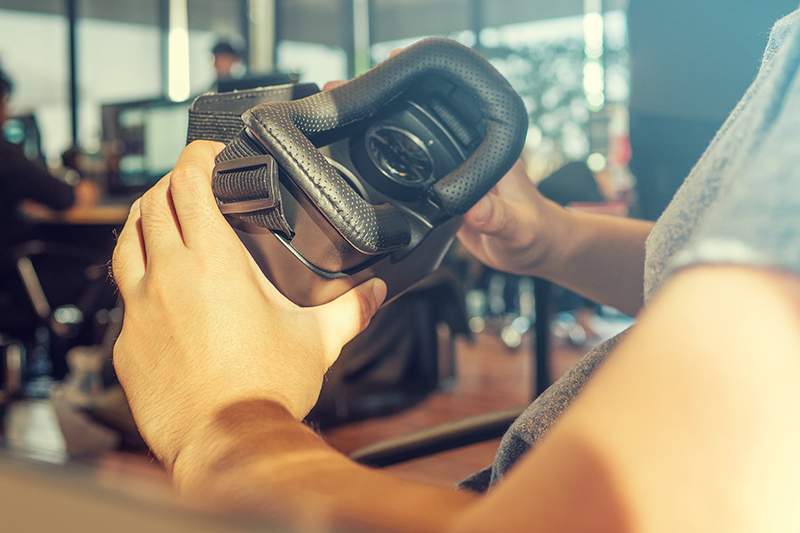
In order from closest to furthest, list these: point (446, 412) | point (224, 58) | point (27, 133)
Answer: point (446, 412)
point (27, 133)
point (224, 58)

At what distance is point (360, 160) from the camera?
0.42m

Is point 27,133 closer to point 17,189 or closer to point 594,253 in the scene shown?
point 17,189

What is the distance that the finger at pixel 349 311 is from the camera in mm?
395

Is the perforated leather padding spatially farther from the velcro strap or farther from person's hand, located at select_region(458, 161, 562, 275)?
person's hand, located at select_region(458, 161, 562, 275)

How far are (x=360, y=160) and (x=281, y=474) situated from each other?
24 centimetres

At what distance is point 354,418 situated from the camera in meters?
1.81

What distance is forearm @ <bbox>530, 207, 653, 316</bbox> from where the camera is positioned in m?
0.63

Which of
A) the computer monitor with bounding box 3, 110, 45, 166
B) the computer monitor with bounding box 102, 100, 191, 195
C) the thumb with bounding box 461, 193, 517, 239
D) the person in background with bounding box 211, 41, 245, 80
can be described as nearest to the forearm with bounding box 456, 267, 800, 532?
the thumb with bounding box 461, 193, 517, 239

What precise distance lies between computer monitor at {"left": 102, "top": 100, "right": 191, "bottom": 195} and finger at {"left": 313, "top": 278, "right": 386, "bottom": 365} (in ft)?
7.82

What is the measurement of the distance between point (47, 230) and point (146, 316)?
108 inches

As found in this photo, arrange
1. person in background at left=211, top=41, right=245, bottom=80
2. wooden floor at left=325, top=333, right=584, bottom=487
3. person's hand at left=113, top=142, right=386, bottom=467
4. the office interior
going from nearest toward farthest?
person's hand at left=113, top=142, right=386, bottom=467 → the office interior → wooden floor at left=325, top=333, right=584, bottom=487 → person in background at left=211, top=41, right=245, bottom=80

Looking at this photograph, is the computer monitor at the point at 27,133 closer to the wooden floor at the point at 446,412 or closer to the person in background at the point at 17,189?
the person in background at the point at 17,189

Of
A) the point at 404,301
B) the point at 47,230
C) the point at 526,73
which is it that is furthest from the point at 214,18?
the point at 404,301

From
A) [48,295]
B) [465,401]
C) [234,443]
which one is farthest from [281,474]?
[48,295]
